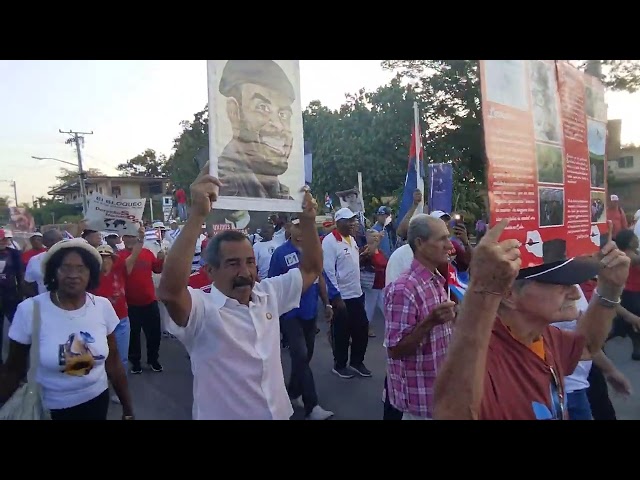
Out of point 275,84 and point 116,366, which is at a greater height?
point 275,84

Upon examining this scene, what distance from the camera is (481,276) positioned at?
157 centimetres

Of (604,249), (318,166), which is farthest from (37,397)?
(318,166)

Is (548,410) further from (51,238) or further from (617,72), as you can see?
(51,238)

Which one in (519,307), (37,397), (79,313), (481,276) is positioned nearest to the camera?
(481,276)

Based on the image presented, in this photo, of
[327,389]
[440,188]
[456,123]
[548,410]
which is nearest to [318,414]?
[327,389]

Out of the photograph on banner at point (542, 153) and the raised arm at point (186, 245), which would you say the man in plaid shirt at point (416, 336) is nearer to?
the photograph on banner at point (542, 153)

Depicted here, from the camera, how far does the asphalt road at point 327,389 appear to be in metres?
4.80

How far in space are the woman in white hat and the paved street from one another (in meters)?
1.73

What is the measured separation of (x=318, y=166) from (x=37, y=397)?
12.6 meters

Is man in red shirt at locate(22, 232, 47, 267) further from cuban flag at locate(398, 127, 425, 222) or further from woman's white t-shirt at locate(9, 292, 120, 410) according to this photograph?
cuban flag at locate(398, 127, 425, 222)

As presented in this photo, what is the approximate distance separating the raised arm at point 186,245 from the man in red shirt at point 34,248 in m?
5.20

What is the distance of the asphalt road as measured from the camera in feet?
15.8

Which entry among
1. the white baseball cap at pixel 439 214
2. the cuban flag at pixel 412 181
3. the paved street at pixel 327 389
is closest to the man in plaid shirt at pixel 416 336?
the paved street at pixel 327 389
